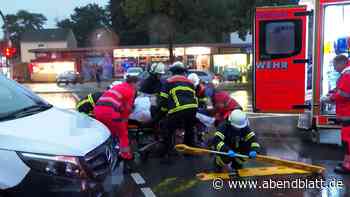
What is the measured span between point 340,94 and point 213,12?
3295 cm

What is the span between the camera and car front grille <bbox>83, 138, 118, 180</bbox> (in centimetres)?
365

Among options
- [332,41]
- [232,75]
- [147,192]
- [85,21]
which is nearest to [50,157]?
[147,192]

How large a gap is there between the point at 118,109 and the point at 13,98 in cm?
243

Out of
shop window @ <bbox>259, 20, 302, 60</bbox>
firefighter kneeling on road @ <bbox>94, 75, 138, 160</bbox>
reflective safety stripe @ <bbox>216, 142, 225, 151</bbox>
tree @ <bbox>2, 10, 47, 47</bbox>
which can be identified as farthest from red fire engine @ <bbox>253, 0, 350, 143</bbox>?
tree @ <bbox>2, 10, 47, 47</bbox>

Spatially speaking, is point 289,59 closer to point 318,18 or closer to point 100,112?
point 318,18

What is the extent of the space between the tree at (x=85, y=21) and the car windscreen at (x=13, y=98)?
93437 mm

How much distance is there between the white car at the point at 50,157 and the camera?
3.38m

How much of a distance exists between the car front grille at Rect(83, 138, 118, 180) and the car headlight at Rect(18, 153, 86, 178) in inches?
3.4

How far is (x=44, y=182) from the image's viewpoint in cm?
341

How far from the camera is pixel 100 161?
12.7ft

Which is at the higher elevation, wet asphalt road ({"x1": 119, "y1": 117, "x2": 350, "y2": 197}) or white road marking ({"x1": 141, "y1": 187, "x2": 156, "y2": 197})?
wet asphalt road ({"x1": 119, "y1": 117, "x2": 350, "y2": 197})

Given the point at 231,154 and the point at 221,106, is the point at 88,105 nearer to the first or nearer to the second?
the point at 221,106

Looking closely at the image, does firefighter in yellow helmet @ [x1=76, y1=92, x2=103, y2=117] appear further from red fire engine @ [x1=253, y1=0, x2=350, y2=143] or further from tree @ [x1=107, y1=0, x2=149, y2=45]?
tree @ [x1=107, y1=0, x2=149, y2=45]

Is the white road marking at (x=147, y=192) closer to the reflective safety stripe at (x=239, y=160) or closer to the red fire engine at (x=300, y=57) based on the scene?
the reflective safety stripe at (x=239, y=160)
